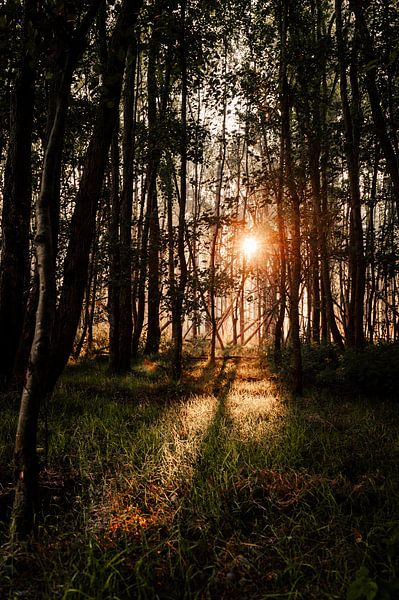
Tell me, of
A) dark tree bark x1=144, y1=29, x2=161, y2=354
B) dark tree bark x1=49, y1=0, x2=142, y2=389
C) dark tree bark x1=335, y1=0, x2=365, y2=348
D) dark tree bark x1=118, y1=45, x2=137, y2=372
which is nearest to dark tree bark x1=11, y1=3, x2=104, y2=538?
dark tree bark x1=144, y1=29, x2=161, y2=354

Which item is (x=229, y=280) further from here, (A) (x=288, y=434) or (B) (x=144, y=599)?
(B) (x=144, y=599)

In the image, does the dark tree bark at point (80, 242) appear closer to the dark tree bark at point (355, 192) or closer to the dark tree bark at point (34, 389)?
the dark tree bark at point (34, 389)

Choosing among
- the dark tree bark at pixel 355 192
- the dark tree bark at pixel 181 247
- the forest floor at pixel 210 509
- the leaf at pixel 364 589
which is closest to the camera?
the leaf at pixel 364 589

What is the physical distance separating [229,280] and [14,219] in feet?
18.3

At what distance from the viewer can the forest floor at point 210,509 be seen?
1990 mm

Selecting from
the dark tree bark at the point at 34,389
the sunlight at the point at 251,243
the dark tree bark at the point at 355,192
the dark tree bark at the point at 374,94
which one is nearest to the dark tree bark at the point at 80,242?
the dark tree bark at the point at 34,389

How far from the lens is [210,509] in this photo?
266 cm

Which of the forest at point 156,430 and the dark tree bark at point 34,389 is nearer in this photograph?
the forest at point 156,430

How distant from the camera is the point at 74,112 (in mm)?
7176

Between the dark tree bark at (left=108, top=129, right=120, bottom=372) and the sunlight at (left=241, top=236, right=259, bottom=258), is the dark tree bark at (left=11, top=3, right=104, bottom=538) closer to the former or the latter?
the dark tree bark at (left=108, top=129, right=120, bottom=372)

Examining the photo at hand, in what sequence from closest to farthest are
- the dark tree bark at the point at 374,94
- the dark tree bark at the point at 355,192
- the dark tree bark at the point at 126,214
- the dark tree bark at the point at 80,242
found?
1. the dark tree bark at the point at 80,242
2. the dark tree bark at the point at 374,94
3. the dark tree bark at the point at 355,192
4. the dark tree bark at the point at 126,214

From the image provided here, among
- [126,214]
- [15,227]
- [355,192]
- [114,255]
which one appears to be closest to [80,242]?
[15,227]

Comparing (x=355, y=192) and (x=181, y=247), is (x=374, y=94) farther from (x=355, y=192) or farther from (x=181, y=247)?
(x=181, y=247)

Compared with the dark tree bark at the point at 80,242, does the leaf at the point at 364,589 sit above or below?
below
